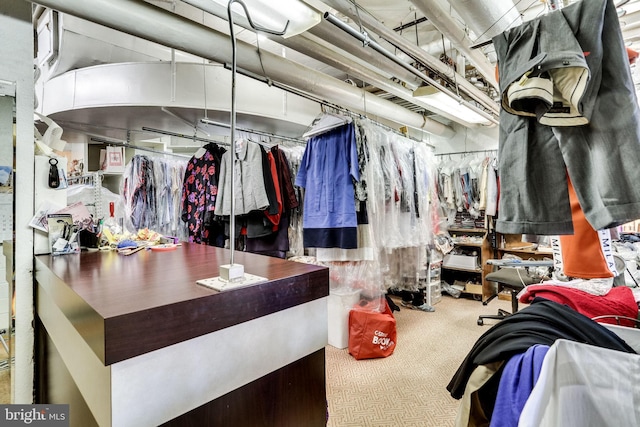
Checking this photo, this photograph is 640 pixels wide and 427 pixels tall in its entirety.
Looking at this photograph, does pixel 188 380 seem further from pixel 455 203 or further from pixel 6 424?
pixel 455 203

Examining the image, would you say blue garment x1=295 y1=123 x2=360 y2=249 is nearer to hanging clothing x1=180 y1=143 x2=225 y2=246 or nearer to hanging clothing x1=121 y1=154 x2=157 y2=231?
hanging clothing x1=180 y1=143 x2=225 y2=246

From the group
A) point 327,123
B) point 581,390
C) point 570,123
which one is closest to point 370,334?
point 327,123

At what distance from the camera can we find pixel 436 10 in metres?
1.88

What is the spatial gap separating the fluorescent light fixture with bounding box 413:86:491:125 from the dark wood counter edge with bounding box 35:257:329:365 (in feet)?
8.01

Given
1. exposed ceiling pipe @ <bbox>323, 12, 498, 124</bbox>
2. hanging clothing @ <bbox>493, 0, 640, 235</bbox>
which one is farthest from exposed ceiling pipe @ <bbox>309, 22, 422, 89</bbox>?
hanging clothing @ <bbox>493, 0, 640, 235</bbox>

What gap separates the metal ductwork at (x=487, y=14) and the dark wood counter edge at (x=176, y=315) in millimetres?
1796

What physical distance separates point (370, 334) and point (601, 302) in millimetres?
1725

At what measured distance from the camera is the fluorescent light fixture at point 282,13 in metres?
1.48

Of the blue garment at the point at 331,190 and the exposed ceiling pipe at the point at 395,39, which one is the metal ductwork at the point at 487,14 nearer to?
the exposed ceiling pipe at the point at 395,39

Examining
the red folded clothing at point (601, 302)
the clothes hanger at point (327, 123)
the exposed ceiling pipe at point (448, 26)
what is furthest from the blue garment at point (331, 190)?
the red folded clothing at point (601, 302)

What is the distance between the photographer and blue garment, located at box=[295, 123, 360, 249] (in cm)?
233

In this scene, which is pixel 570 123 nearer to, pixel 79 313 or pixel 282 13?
pixel 282 13

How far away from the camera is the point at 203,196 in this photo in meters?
2.86

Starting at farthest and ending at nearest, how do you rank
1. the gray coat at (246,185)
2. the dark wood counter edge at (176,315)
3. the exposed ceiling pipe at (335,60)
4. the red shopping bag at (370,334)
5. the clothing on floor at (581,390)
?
the red shopping bag at (370,334) < the gray coat at (246,185) < the exposed ceiling pipe at (335,60) < the clothing on floor at (581,390) < the dark wood counter edge at (176,315)
